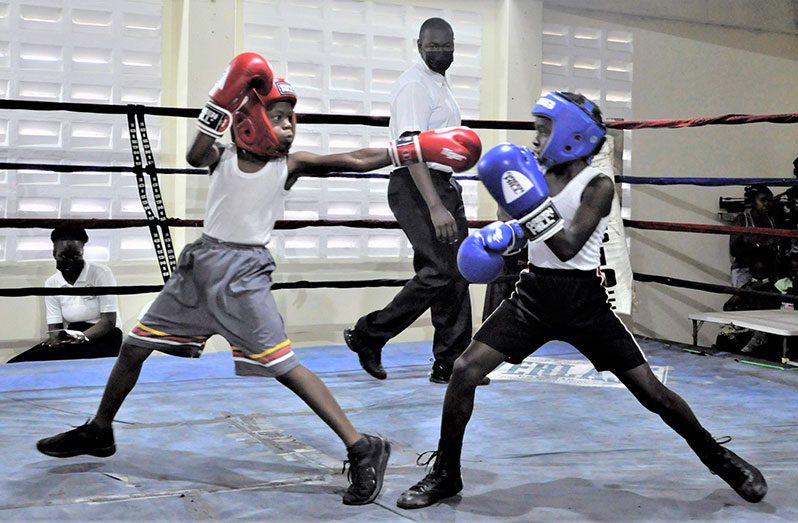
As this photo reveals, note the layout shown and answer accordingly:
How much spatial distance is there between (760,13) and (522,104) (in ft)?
6.84

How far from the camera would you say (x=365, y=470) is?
7.70 feet

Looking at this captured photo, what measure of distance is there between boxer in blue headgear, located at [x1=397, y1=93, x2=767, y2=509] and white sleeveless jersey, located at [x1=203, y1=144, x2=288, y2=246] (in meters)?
0.54

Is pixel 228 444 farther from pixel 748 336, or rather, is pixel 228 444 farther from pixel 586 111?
pixel 748 336

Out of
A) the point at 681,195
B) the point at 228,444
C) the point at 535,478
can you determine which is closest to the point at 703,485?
the point at 535,478

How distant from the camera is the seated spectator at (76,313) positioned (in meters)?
4.32

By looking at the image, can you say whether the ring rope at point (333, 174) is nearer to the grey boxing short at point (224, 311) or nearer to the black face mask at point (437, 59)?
the black face mask at point (437, 59)

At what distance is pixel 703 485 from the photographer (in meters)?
2.51

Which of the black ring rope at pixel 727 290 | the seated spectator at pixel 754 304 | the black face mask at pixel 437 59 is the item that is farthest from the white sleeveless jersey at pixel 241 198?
the seated spectator at pixel 754 304

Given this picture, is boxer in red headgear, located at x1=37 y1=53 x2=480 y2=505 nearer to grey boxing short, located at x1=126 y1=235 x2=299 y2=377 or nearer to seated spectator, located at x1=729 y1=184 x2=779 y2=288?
grey boxing short, located at x1=126 y1=235 x2=299 y2=377

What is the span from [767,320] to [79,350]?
10.8 ft

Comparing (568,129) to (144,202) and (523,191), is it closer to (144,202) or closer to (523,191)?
(523,191)

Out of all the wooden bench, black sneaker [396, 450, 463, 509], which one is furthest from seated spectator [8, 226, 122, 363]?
the wooden bench

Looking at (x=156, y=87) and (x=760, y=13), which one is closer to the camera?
(x=156, y=87)

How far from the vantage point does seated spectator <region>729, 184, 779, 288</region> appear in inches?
233
